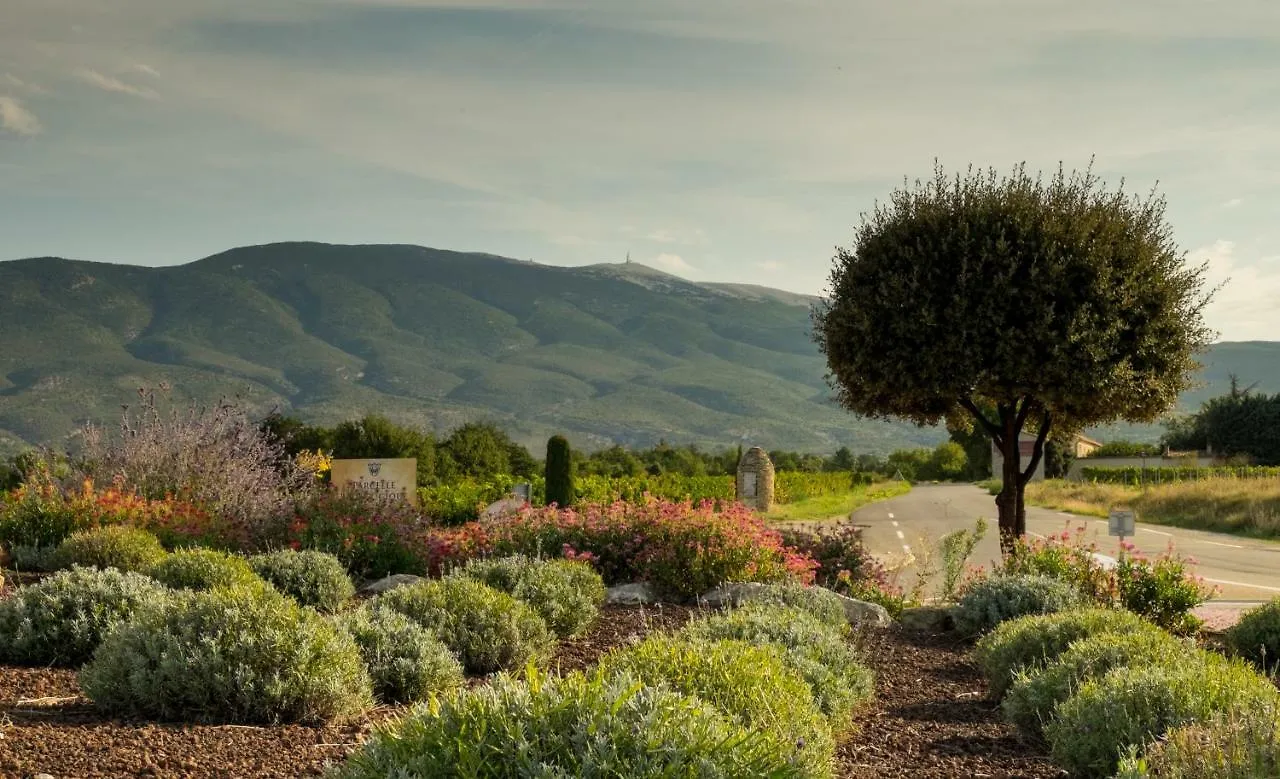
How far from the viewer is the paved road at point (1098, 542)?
1546 centimetres

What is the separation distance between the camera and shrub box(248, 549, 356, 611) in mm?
9367

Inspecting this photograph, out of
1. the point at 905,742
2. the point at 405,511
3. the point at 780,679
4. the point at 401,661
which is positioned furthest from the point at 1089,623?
the point at 405,511

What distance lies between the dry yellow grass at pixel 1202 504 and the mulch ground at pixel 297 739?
70.8ft

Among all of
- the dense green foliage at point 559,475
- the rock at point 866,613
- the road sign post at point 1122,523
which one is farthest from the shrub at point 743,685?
the dense green foliage at point 559,475

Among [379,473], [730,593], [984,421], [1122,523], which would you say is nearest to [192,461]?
[379,473]

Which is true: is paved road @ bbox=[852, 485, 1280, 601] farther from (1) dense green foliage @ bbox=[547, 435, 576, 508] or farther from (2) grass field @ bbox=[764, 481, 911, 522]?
(1) dense green foliage @ bbox=[547, 435, 576, 508]

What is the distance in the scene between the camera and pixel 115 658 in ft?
19.2

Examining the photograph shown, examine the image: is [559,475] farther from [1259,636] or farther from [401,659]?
[401,659]

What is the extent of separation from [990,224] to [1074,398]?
2367 mm

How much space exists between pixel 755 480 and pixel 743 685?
31.5 m

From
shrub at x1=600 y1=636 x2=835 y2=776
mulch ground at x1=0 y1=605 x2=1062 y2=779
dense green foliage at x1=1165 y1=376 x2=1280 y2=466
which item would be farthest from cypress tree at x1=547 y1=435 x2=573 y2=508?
dense green foliage at x1=1165 y1=376 x2=1280 y2=466

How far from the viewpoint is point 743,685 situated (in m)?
4.74

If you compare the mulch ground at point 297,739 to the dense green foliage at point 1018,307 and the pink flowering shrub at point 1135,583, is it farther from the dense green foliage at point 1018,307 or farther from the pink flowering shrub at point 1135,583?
the dense green foliage at point 1018,307

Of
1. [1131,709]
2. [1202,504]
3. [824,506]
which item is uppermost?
[1131,709]
